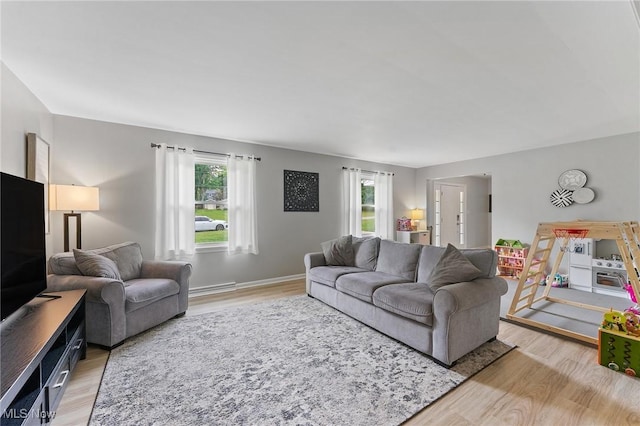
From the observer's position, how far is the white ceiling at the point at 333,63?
161 centimetres

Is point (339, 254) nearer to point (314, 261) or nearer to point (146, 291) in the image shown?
point (314, 261)

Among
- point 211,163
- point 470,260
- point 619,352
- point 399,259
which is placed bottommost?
point 619,352

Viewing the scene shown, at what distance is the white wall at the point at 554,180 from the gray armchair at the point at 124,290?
5563 mm

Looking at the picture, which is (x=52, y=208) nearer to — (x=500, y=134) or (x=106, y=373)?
(x=106, y=373)

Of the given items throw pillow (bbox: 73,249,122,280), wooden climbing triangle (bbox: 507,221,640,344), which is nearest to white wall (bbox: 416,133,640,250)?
wooden climbing triangle (bbox: 507,221,640,344)

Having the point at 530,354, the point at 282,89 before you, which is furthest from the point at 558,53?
the point at 530,354

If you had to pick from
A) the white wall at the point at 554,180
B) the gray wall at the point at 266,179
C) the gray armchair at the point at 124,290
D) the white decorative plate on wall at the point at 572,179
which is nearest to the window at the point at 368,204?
the gray wall at the point at 266,179

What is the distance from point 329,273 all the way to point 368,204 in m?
2.96

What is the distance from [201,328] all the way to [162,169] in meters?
2.23

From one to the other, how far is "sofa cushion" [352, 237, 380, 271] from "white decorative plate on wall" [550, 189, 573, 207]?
10.8ft

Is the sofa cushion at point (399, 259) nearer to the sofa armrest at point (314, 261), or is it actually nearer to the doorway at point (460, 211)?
the sofa armrest at point (314, 261)

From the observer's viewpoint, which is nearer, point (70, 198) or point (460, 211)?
point (70, 198)

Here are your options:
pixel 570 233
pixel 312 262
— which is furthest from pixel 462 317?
pixel 312 262

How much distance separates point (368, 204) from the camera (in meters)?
6.11
